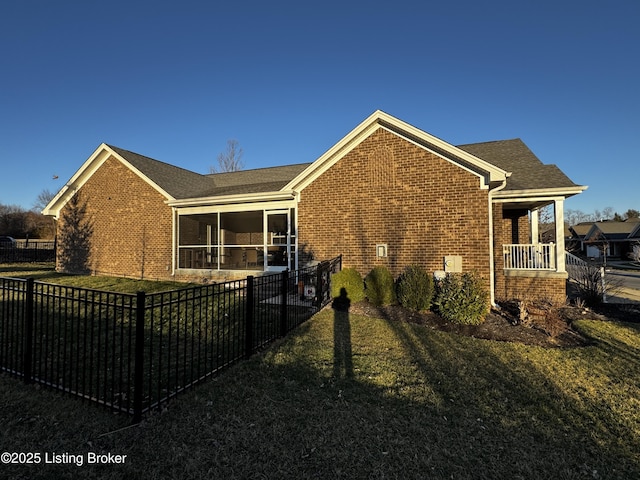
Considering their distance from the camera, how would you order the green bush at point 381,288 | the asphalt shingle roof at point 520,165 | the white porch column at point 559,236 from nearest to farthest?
the green bush at point 381,288 → the white porch column at point 559,236 → the asphalt shingle roof at point 520,165

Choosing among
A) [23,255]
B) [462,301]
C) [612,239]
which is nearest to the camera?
[462,301]

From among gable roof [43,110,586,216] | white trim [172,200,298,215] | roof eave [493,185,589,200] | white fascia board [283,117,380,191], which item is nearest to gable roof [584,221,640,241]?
gable roof [43,110,586,216]

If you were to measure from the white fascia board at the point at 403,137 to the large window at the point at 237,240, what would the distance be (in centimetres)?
200

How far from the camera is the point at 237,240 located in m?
19.5

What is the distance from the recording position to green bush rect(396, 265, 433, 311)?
830 cm

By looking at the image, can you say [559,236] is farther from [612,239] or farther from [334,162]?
[612,239]

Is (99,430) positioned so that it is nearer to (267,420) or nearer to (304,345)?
(267,420)

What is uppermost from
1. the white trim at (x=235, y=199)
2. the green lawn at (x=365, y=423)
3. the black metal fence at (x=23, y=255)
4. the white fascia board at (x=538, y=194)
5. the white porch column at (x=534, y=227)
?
the white trim at (x=235, y=199)

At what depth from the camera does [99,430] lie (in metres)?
3.27

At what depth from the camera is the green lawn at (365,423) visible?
2795 millimetres

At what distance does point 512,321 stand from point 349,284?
4.08m

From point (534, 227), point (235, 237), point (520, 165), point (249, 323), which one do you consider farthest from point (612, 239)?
point (249, 323)

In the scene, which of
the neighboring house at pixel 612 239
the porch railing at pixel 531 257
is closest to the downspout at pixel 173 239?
the porch railing at pixel 531 257

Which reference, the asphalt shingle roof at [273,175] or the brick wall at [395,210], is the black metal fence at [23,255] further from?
the brick wall at [395,210]
